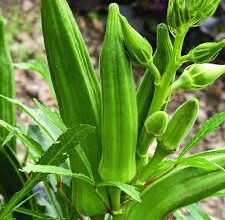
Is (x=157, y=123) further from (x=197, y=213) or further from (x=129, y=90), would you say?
(x=197, y=213)

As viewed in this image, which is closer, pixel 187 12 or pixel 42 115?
pixel 187 12

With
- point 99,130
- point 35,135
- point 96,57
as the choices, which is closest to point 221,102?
point 96,57

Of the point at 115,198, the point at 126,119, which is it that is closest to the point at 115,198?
the point at 115,198

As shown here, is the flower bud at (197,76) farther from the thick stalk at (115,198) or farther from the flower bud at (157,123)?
the thick stalk at (115,198)

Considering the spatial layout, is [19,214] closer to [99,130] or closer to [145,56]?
[99,130]

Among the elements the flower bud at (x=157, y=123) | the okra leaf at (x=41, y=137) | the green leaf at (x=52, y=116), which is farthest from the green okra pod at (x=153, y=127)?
the okra leaf at (x=41, y=137)

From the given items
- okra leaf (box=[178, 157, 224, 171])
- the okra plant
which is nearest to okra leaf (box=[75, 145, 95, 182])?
the okra plant

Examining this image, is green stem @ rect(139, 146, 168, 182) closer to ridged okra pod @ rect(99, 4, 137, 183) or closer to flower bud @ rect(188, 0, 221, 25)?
ridged okra pod @ rect(99, 4, 137, 183)
